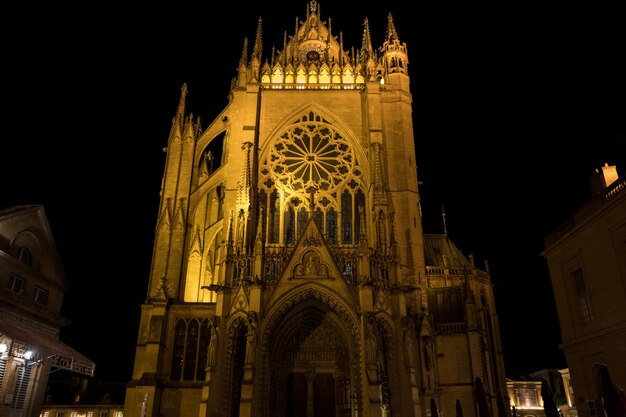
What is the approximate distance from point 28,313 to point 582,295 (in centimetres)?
2575

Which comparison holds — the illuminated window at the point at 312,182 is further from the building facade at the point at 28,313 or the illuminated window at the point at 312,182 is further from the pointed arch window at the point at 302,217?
the building facade at the point at 28,313

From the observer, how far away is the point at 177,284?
26938 millimetres

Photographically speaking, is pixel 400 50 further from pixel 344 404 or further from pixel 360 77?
pixel 344 404

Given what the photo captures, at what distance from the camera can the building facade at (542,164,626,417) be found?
17.9 meters

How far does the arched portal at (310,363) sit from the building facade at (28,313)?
10.1 meters

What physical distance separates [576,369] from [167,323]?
62.5 feet

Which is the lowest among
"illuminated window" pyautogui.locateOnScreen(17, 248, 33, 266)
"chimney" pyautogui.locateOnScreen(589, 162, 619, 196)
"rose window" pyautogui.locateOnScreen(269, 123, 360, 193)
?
"illuminated window" pyautogui.locateOnScreen(17, 248, 33, 266)

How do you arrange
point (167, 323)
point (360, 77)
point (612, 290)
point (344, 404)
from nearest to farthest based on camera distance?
point (612, 290)
point (344, 404)
point (167, 323)
point (360, 77)

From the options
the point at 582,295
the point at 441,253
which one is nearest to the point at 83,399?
the point at 441,253

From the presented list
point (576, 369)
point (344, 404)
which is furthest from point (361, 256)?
point (576, 369)

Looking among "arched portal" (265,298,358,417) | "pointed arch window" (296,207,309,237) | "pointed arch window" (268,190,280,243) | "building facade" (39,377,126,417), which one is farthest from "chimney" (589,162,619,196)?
"building facade" (39,377,126,417)

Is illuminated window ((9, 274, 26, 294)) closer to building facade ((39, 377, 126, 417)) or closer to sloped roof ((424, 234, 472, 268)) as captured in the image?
sloped roof ((424, 234, 472, 268))

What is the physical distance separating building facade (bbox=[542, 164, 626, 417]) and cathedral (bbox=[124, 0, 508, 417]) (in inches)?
161

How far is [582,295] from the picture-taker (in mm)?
20703
